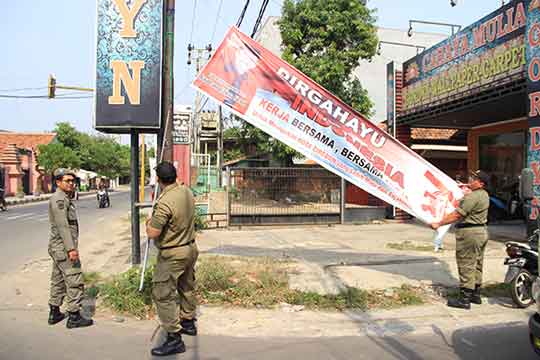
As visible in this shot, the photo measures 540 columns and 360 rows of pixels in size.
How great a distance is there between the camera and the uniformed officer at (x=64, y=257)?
4.55m

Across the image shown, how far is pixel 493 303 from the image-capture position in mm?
5672

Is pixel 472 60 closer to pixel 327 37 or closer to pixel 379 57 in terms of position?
pixel 327 37

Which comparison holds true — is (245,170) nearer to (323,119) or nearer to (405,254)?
(405,254)

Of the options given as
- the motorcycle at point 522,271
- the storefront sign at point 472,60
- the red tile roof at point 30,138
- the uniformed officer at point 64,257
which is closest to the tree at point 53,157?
the red tile roof at point 30,138

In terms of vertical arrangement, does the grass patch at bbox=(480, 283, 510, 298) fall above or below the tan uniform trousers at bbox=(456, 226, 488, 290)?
below

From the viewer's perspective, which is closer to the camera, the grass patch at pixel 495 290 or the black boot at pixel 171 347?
the black boot at pixel 171 347

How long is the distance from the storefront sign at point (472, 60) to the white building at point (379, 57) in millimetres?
17913

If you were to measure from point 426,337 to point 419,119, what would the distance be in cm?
1011

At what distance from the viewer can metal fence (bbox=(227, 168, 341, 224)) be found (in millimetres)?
13000

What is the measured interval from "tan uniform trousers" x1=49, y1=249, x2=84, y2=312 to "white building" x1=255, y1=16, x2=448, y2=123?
93.0 ft

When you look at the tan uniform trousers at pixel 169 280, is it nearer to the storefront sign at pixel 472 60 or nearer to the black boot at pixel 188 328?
the black boot at pixel 188 328

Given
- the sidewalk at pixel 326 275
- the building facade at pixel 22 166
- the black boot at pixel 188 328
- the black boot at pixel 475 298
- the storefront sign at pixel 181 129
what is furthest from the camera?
the building facade at pixel 22 166

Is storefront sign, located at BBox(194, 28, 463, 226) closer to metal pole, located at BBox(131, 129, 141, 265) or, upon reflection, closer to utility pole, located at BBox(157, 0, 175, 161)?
utility pole, located at BBox(157, 0, 175, 161)

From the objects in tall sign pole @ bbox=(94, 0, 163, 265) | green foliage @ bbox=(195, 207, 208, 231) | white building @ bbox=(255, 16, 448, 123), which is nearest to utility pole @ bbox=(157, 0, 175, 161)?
tall sign pole @ bbox=(94, 0, 163, 265)
